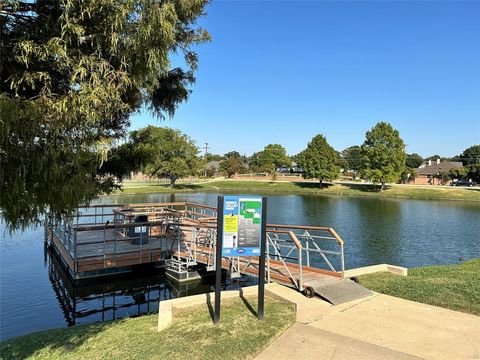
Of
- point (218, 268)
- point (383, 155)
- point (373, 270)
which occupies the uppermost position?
point (383, 155)

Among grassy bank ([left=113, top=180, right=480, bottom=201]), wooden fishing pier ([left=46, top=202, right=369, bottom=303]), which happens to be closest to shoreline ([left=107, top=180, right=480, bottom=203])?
grassy bank ([left=113, top=180, right=480, bottom=201])

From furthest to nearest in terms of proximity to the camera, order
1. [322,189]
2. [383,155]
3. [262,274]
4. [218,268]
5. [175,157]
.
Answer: [322,189] < [383,155] < [175,157] < [262,274] < [218,268]

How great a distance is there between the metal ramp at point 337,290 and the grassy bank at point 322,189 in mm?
50074

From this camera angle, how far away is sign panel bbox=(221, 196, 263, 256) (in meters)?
6.17

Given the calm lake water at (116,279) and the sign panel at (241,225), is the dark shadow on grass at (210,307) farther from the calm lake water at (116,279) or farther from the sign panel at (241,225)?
Result: the calm lake water at (116,279)

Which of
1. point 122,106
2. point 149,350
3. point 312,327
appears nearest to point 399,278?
point 312,327

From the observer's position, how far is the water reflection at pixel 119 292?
1019 centimetres

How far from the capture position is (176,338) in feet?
17.6

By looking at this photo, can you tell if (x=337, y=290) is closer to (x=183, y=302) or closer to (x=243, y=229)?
(x=243, y=229)

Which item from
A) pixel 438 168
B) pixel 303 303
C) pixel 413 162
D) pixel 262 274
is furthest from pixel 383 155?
pixel 413 162

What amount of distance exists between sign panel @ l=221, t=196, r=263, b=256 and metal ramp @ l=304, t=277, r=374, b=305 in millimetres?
1878

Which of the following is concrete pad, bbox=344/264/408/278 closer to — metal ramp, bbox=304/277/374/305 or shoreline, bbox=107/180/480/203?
metal ramp, bbox=304/277/374/305

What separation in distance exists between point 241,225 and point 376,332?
254 cm

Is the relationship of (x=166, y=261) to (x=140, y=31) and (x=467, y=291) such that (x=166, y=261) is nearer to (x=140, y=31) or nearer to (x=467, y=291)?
(x=467, y=291)
